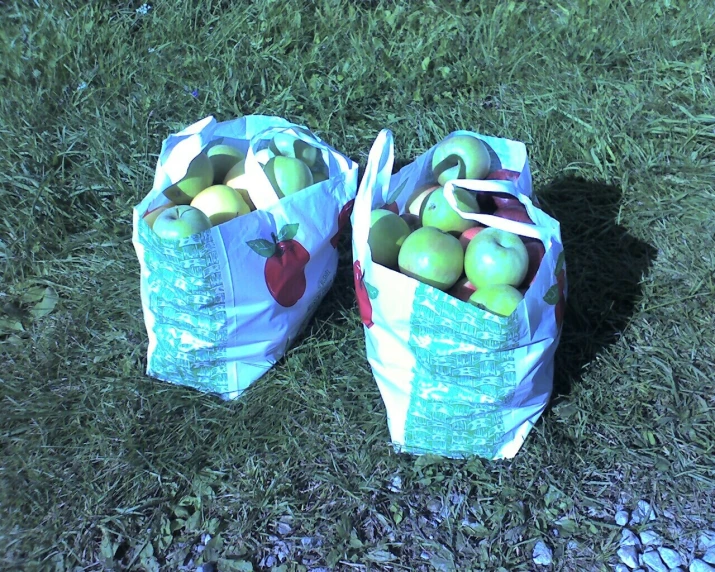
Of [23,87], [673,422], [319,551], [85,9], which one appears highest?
[85,9]

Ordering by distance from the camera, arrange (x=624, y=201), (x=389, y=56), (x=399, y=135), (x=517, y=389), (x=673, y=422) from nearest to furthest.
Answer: (x=517, y=389)
(x=673, y=422)
(x=624, y=201)
(x=399, y=135)
(x=389, y=56)

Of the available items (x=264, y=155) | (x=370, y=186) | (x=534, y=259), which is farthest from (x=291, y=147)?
(x=534, y=259)

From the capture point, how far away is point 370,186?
6.70 ft

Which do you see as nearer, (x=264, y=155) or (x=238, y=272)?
(x=238, y=272)

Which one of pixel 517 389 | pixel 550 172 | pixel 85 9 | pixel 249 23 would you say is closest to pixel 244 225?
pixel 517 389

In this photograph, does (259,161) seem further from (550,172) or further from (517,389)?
(550,172)

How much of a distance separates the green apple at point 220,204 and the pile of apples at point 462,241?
1.44 ft

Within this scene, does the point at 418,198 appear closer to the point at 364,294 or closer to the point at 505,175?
the point at 505,175

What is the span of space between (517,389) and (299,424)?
28.8 inches

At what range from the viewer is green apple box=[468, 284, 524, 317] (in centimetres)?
187

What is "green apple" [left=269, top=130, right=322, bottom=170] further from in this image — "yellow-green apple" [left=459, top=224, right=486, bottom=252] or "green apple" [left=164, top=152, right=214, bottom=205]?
"yellow-green apple" [left=459, top=224, right=486, bottom=252]

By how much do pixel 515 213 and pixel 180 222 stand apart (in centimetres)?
101

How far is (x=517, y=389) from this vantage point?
1.94 meters

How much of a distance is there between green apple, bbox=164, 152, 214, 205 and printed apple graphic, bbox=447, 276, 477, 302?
879 millimetres
